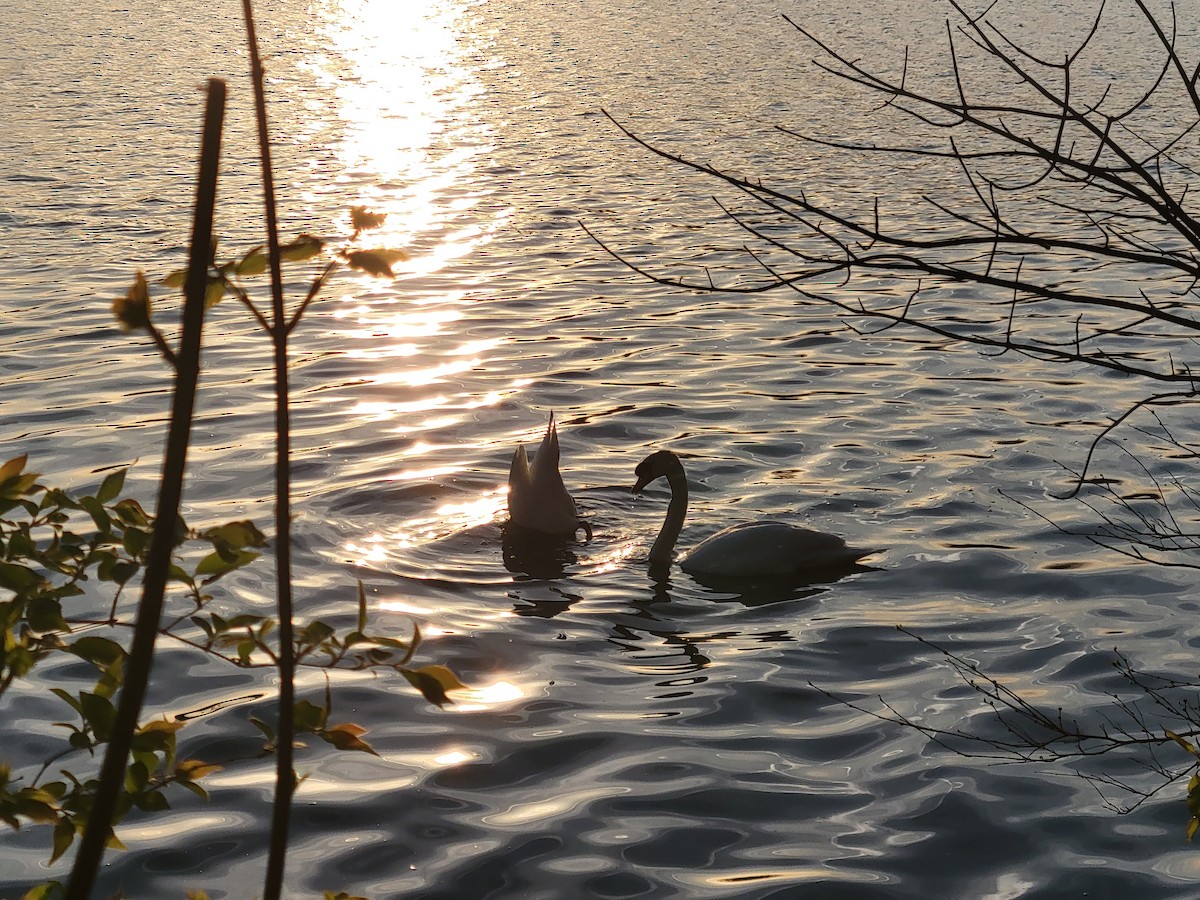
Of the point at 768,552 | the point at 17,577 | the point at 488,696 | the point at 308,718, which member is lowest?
the point at 488,696

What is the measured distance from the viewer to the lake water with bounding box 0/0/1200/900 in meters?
5.04

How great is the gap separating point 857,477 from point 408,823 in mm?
4890

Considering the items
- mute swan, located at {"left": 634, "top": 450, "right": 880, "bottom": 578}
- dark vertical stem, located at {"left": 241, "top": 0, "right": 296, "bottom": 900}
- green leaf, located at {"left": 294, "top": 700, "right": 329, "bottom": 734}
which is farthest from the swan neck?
dark vertical stem, located at {"left": 241, "top": 0, "right": 296, "bottom": 900}

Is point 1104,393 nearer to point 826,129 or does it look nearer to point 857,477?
point 857,477

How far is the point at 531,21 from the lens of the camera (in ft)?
145

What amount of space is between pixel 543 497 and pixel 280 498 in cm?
688

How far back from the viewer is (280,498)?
4.40ft

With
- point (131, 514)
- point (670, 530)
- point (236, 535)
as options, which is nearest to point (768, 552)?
point (670, 530)

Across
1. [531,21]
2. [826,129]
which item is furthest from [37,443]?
[531,21]

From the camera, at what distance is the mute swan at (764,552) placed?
749cm

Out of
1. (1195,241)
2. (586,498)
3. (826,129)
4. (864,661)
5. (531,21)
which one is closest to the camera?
(1195,241)

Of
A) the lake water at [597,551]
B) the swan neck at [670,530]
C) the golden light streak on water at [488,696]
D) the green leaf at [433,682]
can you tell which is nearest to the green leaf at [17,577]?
the green leaf at [433,682]

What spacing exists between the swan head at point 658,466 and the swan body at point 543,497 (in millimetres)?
466

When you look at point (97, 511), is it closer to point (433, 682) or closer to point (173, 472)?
point (433, 682)
